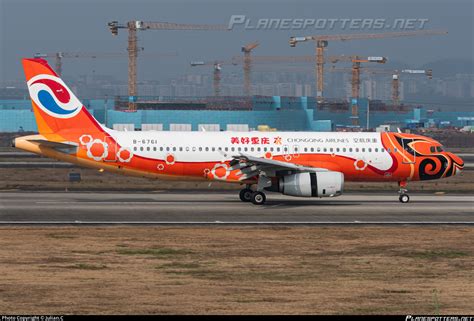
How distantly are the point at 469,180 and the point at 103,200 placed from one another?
1168 inches

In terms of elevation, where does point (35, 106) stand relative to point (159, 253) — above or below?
above

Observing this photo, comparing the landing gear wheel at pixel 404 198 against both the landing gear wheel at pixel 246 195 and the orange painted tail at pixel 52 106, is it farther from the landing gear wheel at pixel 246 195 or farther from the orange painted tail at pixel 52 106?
the orange painted tail at pixel 52 106

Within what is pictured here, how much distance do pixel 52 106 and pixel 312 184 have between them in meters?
13.8

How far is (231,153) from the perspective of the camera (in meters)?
45.2

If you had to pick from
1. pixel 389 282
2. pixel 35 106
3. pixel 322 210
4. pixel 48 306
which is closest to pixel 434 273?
pixel 389 282

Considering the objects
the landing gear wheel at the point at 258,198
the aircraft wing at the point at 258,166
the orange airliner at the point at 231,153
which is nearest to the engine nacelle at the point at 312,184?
the orange airliner at the point at 231,153

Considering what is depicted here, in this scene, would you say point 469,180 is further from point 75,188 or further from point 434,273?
point 434,273

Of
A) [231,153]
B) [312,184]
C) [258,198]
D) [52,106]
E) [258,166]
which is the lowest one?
[258,198]

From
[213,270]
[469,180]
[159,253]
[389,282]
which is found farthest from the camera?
[469,180]

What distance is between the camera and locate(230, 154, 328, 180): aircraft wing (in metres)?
42.9

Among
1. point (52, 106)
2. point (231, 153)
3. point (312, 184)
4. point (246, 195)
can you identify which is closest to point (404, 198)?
point (312, 184)

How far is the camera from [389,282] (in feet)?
78.4

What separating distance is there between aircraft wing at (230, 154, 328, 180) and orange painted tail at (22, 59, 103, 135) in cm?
741

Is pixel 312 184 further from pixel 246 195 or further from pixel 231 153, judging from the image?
pixel 231 153
